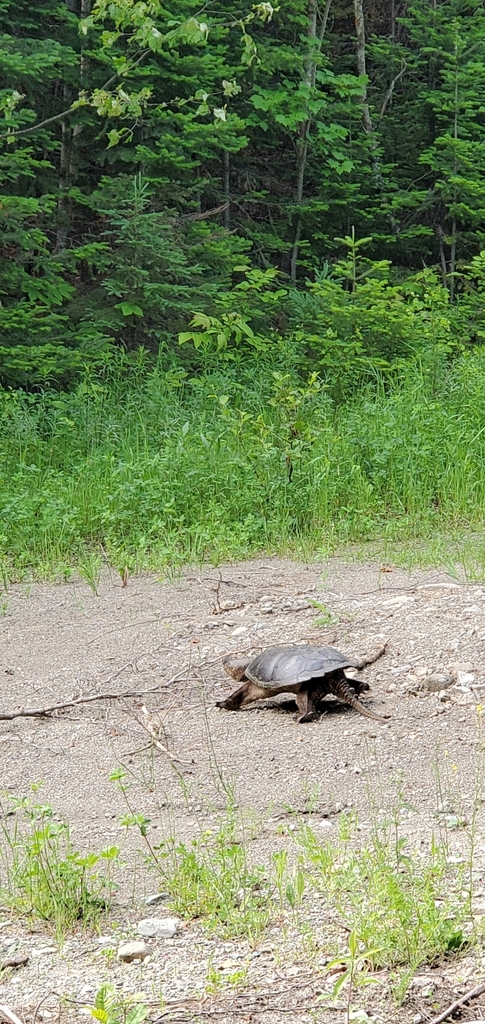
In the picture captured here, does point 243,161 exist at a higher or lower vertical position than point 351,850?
higher

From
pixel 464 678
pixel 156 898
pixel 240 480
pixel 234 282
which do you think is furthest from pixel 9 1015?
pixel 234 282

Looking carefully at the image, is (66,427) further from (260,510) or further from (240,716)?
(240,716)

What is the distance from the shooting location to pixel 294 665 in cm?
375

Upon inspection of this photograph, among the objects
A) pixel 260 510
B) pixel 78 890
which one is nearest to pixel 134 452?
pixel 260 510

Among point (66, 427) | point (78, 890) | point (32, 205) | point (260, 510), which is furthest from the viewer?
point (32, 205)

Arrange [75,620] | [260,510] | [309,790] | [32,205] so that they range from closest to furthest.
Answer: [309,790]
[75,620]
[260,510]
[32,205]

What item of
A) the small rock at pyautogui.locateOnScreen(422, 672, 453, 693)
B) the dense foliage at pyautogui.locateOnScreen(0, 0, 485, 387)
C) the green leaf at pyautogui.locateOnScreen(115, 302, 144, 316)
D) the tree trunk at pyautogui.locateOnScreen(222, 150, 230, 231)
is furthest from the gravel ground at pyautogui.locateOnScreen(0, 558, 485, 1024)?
the tree trunk at pyautogui.locateOnScreen(222, 150, 230, 231)

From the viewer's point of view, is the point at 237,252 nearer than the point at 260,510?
No

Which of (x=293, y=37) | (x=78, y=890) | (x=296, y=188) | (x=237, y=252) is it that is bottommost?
(x=78, y=890)

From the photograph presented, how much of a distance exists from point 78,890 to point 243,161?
1183cm

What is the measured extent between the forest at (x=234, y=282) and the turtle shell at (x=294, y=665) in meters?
2.10

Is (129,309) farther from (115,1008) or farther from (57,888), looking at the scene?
(115,1008)

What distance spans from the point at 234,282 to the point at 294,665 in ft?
30.3

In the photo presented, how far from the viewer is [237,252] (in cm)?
1256
